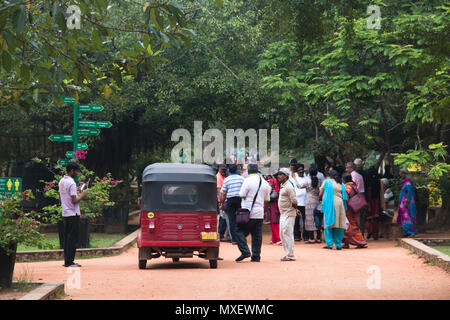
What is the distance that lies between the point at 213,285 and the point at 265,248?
8.70 m

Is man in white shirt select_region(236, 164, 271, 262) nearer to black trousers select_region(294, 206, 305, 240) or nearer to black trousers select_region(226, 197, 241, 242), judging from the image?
black trousers select_region(226, 197, 241, 242)

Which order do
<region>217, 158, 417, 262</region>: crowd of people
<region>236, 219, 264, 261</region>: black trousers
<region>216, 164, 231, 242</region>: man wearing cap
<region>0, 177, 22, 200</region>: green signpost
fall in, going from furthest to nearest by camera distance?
<region>216, 164, 231, 242</region>: man wearing cap, <region>0, 177, 22, 200</region>: green signpost, <region>217, 158, 417, 262</region>: crowd of people, <region>236, 219, 264, 261</region>: black trousers

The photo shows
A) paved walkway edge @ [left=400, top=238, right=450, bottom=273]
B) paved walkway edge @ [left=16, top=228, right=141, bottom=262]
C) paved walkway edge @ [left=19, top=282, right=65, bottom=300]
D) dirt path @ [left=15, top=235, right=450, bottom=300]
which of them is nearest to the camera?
paved walkway edge @ [left=19, top=282, right=65, bottom=300]

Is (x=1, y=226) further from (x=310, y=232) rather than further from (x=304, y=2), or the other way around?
(x=310, y=232)

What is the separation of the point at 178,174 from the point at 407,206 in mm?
8282

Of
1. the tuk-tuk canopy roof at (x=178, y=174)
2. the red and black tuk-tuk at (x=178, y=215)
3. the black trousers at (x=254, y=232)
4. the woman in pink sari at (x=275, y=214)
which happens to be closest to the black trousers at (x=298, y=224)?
the woman in pink sari at (x=275, y=214)

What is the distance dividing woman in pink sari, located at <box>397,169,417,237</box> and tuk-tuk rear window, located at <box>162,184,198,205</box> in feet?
26.5

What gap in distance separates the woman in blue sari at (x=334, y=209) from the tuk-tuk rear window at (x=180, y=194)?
16.7 feet

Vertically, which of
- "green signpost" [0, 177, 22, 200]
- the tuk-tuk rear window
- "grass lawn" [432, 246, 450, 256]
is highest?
"green signpost" [0, 177, 22, 200]

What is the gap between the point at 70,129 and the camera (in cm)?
2702

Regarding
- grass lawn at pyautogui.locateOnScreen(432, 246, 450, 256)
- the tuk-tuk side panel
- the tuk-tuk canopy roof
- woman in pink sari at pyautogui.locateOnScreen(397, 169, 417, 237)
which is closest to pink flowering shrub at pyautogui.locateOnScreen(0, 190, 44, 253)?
the tuk-tuk side panel

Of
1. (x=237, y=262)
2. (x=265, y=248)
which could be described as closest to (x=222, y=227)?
(x=265, y=248)

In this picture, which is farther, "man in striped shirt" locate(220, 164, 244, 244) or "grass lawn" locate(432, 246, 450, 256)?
"grass lawn" locate(432, 246, 450, 256)

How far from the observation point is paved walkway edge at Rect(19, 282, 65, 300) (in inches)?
350
